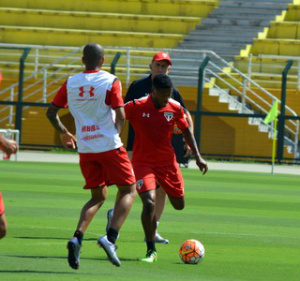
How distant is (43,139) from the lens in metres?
31.2

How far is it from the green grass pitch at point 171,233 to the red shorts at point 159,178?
2.13 feet

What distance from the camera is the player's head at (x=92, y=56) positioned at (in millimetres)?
9438

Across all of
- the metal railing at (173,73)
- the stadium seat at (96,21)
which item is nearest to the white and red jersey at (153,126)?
the metal railing at (173,73)

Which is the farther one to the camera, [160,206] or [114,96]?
[160,206]

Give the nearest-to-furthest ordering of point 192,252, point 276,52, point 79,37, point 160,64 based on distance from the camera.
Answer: point 192,252, point 160,64, point 276,52, point 79,37

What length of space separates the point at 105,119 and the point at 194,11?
2816cm

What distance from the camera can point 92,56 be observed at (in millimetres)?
9461

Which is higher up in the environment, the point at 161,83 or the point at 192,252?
the point at 161,83

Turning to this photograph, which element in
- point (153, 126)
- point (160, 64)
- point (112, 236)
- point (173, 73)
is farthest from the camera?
point (173, 73)

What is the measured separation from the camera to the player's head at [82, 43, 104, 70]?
9.44m

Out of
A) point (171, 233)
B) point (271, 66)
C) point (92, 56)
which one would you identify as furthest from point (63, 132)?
point (271, 66)

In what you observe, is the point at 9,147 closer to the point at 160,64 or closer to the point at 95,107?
the point at 95,107

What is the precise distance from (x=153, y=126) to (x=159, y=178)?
0.55 meters

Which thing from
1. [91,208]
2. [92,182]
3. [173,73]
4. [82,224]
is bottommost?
[173,73]
